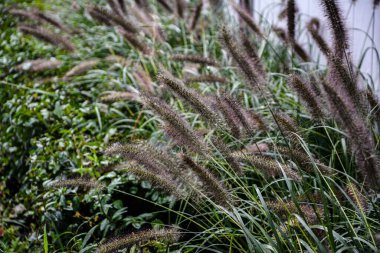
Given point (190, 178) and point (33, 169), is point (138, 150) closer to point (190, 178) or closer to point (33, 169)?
point (190, 178)

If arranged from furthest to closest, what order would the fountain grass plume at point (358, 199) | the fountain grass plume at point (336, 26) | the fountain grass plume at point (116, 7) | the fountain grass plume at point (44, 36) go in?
the fountain grass plume at point (116, 7), the fountain grass plume at point (44, 36), the fountain grass plume at point (336, 26), the fountain grass plume at point (358, 199)

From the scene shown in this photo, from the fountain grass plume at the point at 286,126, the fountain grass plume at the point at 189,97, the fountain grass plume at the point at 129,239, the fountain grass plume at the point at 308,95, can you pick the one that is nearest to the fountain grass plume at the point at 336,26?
the fountain grass plume at the point at 308,95

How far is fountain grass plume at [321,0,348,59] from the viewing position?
6.95 ft

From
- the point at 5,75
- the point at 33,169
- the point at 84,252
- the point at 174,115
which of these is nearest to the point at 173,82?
the point at 174,115

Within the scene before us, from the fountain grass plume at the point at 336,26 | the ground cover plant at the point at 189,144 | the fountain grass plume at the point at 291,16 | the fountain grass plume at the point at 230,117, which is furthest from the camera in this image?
the fountain grass plume at the point at 291,16

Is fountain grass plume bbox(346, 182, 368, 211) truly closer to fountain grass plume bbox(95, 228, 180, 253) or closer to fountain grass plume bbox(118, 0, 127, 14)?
fountain grass plume bbox(95, 228, 180, 253)

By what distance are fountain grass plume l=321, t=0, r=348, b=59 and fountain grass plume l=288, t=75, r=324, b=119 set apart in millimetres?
232

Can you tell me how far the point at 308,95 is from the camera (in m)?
2.11

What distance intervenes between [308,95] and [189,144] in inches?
21.0

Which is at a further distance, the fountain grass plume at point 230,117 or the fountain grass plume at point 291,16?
the fountain grass plume at point 291,16

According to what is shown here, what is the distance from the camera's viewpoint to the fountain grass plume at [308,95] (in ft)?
6.82

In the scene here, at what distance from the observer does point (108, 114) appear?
379cm

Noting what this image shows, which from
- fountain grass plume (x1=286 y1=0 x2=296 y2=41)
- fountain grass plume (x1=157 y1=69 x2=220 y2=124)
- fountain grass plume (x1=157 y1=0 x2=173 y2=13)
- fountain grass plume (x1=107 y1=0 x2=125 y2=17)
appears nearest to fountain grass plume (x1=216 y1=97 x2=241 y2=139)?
fountain grass plume (x1=157 y1=69 x2=220 y2=124)

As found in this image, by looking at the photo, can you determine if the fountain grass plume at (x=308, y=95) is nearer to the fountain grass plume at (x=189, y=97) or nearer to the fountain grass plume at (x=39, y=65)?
the fountain grass plume at (x=189, y=97)
